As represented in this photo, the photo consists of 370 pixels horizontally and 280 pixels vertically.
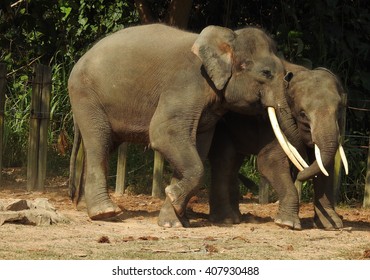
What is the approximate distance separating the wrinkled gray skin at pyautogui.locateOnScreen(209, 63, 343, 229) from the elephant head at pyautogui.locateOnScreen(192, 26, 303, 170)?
0.16 metres

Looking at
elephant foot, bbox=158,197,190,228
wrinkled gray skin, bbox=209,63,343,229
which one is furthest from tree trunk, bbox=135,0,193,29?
elephant foot, bbox=158,197,190,228

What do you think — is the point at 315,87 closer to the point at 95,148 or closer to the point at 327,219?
the point at 327,219

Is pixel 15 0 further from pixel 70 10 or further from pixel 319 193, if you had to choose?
pixel 319 193

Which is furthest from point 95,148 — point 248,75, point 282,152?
point 282,152

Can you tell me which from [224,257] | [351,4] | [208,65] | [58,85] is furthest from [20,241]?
[351,4]

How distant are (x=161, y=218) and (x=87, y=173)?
1.02 metres

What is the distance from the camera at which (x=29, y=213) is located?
1046cm

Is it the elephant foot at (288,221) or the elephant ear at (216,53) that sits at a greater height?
the elephant ear at (216,53)

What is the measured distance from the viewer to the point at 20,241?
9.46 m

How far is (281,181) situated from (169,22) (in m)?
3.46

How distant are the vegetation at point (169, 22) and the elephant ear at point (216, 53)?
2.67 m

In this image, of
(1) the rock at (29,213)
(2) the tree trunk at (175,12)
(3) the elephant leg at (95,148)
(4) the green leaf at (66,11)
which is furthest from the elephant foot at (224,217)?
(4) the green leaf at (66,11)

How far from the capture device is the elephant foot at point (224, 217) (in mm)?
11484

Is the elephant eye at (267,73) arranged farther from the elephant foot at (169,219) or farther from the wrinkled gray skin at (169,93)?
the elephant foot at (169,219)
